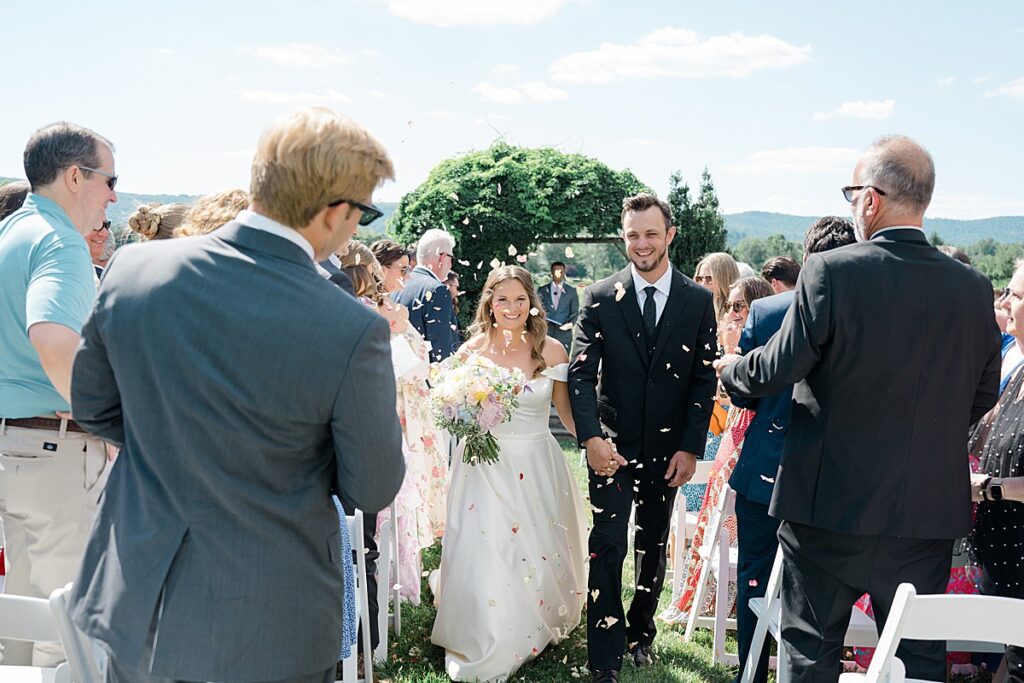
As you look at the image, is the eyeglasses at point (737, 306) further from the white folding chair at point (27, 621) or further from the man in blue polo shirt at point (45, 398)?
the white folding chair at point (27, 621)

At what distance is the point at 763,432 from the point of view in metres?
4.16

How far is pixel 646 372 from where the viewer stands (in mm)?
4500

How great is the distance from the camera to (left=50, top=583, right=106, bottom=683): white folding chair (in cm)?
198

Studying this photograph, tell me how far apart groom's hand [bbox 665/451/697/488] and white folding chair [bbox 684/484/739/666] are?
0.40 metres

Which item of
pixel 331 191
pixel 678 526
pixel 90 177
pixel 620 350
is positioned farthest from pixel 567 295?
pixel 331 191

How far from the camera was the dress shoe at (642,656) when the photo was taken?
4723 mm

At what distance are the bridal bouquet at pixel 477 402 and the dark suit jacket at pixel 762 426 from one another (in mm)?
1270

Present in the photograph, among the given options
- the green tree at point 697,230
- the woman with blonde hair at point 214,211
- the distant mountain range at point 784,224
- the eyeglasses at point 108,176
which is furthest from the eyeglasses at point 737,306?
the green tree at point 697,230

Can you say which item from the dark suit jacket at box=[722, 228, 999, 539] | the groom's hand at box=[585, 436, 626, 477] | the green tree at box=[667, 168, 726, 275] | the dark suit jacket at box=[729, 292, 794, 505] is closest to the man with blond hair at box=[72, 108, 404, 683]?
the dark suit jacket at box=[722, 228, 999, 539]

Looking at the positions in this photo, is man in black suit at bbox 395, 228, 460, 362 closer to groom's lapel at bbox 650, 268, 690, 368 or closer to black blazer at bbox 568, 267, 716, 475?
black blazer at bbox 568, 267, 716, 475

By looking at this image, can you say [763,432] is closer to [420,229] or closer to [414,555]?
[414,555]

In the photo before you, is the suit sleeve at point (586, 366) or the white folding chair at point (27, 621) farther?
the suit sleeve at point (586, 366)

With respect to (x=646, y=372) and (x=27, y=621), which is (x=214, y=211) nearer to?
(x=27, y=621)

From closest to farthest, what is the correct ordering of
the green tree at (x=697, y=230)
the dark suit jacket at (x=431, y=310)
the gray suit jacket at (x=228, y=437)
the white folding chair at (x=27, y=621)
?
the gray suit jacket at (x=228, y=437) < the white folding chair at (x=27, y=621) < the dark suit jacket at (x=431, y=310) < the green tree at (x=697, y=230)
